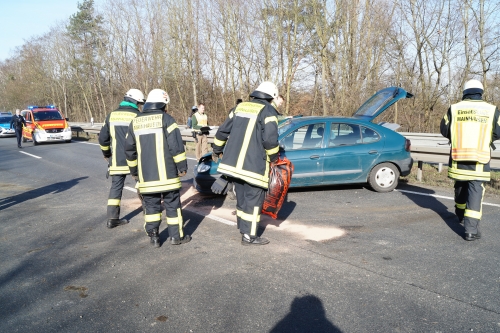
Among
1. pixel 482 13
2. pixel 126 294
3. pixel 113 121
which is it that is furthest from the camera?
pixel 482 13

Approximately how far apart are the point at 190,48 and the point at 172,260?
25820mm

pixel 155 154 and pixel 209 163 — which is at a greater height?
pixel 155 154

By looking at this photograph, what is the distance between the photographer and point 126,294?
3.87m

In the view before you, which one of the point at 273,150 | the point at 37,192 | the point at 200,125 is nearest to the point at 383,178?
the point at 273,150

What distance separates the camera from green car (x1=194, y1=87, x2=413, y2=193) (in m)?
7.64

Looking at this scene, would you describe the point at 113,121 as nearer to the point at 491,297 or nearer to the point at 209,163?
the point at 209,163

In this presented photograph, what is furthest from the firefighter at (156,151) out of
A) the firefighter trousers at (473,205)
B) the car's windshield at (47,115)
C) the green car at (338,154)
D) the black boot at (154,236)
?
the car's windshield at (47,115)

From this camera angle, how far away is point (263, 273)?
14.0ft

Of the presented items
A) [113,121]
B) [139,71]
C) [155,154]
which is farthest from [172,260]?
[139,71]

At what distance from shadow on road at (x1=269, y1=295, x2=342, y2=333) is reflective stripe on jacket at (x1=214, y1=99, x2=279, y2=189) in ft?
5.80

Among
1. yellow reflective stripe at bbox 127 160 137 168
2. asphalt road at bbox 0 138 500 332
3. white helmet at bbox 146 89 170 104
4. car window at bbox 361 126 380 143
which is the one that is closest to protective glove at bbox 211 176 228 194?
asphalt road at bbox 0 138 500 332

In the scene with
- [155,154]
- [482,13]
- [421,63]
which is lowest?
[155,154]

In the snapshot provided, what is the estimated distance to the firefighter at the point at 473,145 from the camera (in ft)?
17.0

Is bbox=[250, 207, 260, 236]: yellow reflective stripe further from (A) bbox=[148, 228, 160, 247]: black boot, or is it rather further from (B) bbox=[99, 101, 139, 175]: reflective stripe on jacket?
(B) bbox=[99, 101, 139, 175]: reflective stripe on jacket
